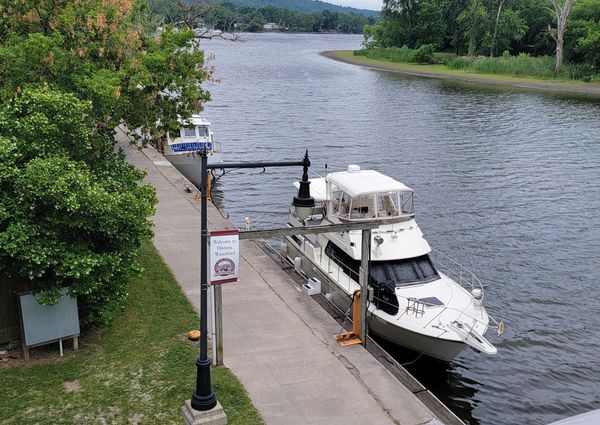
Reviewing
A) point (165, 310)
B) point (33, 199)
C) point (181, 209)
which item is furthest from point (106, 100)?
point (181, 209)

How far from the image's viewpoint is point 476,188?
31.6m

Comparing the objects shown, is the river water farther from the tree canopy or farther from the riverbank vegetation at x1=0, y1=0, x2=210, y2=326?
the tree canopy

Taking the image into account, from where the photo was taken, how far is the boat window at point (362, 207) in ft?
58.4

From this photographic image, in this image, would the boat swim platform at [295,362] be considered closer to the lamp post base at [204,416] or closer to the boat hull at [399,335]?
the lamp post base at [204,416]

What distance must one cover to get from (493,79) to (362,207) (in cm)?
6749

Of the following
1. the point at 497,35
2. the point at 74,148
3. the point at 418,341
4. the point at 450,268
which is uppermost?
the point at 497,35

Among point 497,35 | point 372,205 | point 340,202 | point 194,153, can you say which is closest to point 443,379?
point 372,205

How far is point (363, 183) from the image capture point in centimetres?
1788

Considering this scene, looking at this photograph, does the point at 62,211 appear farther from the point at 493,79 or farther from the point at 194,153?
the point at 493,79

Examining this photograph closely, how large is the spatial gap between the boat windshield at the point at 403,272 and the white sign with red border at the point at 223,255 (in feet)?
17.8

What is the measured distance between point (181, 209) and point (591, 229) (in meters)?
16.8

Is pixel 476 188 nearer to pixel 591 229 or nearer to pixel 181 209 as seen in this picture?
pixel 591 229

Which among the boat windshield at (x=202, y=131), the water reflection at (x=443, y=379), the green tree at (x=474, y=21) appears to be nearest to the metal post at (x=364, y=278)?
the water reflection at (x=443, y=379)

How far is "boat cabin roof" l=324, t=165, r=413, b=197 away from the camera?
17.3 meters
